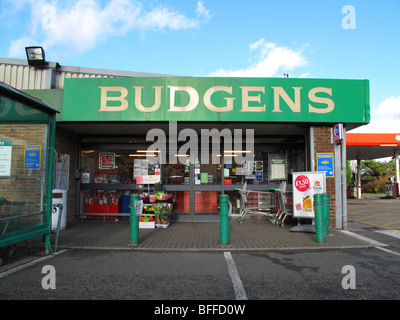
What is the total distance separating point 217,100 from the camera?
7.78 metres

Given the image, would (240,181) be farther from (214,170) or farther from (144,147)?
(144,147)

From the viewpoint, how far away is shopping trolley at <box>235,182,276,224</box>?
8.76 m

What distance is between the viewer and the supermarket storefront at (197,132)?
7770 mm

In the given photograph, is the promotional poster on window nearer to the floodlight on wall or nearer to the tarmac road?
the tarmac road

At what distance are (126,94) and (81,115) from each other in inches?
54.5

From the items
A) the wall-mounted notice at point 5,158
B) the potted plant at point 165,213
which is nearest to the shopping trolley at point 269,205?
the potted plant at point 165,213

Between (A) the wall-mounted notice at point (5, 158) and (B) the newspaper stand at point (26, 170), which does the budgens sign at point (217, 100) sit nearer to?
(B) the newspaper stand at point (26, 170)

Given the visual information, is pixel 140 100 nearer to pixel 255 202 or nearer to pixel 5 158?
pixel 5 158

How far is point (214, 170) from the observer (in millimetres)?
9617

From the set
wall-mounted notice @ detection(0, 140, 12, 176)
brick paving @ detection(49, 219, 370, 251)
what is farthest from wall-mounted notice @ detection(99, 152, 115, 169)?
wall-mounted notice @ detection(0, 140, 12, 176)

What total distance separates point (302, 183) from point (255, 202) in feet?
5.87

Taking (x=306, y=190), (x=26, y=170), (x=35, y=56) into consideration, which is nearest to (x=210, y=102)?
(x=306, y=190)

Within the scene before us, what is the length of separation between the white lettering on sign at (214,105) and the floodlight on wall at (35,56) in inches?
150
